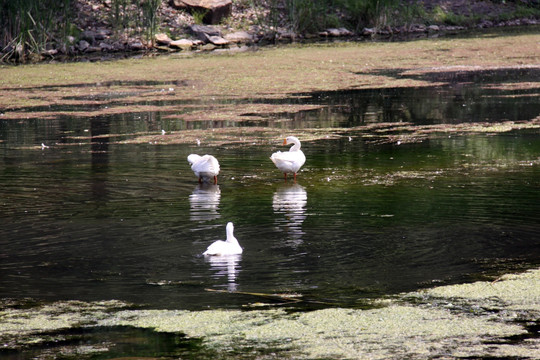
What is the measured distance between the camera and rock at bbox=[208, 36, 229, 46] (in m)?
36.8

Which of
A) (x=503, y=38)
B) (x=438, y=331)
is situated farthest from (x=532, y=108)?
(x=503, y=38)

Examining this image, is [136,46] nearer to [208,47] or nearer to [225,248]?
[208,47]

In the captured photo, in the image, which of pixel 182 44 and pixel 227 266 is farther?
pixel 182 44

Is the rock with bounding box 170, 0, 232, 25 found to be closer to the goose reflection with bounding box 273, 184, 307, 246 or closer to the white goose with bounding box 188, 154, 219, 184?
the white goose with bounding box 188, 154, 219, 184

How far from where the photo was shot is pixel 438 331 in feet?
15.4

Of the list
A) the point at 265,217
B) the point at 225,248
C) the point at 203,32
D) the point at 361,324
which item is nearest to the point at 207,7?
the point at 203,32

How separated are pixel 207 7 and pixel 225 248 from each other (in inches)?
1370

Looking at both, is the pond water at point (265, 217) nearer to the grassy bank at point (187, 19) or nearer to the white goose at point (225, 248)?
the white goose at point (225, 248)

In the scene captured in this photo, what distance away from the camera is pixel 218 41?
36906 millimetres

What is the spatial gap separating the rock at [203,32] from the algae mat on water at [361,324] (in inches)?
1294

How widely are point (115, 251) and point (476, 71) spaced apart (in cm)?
1844

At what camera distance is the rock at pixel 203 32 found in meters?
37.6

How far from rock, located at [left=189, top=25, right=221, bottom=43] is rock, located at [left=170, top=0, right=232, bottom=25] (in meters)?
1.58

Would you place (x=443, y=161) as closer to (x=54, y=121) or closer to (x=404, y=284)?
(x=404, y=284)
